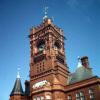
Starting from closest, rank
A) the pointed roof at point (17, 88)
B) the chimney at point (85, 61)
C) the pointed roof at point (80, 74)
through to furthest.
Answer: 1. the pointed roof at point (80, 74)
2. the pointed roof at point (17, 88)
3. the chimney at point (85, 61)

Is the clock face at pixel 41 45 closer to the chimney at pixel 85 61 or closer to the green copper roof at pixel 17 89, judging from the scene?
the green copper roof at pixel 17 89

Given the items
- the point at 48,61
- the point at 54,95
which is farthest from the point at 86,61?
the point at 54,95

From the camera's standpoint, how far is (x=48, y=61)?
65062 millimetres

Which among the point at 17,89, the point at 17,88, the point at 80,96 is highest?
the point at 17,88

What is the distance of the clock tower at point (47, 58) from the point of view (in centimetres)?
6203

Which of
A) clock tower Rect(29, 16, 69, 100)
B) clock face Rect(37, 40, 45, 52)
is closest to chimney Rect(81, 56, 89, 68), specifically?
clock tower Rect(29, 16, 69, 100)

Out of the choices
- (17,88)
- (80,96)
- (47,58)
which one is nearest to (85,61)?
(47,58)

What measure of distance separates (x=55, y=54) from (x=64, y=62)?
464 centimetres

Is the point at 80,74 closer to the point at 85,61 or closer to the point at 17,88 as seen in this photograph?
the point at 85,61

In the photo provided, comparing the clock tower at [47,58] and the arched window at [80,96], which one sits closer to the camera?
the arched window at [80,96]

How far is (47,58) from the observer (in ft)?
215

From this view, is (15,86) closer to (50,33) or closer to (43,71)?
(43,71)

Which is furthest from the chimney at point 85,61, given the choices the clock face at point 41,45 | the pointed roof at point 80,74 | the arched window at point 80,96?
the arched window at point 80,96

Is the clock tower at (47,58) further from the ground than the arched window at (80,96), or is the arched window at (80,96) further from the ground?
the clock tower at (47,58)
